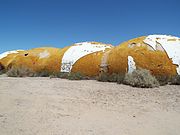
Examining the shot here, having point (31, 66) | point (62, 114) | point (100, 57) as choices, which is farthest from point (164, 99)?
point (31, 66)

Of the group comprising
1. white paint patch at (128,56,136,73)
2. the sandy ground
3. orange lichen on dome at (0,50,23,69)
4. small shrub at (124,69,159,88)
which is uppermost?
orange lichen on dome at (0,50,23,69)

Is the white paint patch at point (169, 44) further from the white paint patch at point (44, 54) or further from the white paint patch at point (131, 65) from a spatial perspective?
the white paint patch at point (44, 54)

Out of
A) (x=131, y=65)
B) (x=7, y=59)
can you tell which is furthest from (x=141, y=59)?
(x=7, y=59)

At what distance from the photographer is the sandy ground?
511 cm

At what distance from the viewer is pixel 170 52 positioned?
39.8 feet

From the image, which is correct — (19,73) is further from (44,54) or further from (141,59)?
(141,59)

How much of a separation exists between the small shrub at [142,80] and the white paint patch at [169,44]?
1757 mm

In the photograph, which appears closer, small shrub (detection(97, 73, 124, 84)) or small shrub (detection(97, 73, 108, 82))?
small shrub (detection(97, 73, 124, 84))

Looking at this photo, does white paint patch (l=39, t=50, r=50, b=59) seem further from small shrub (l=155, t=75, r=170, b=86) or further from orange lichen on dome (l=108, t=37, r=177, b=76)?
small shrub (l=155, t=75, r=170, b=86)

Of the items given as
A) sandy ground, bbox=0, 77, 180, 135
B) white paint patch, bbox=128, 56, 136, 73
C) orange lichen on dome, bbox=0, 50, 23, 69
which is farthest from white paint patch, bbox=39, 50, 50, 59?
sandy ground, bbox=0, 77, 180, 135

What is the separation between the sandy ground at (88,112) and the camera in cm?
511

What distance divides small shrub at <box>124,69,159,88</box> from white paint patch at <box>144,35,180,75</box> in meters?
1.76

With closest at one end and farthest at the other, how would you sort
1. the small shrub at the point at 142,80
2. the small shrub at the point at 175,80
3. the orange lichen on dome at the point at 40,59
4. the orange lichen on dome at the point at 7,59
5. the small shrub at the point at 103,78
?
the small shrub at the point at 142,80 < the small shrub at the point at 175,80 < the small shrub at the point at 103,78 < the orange lichen on dome at the point at 40,59 < the orange lichen on dome at the point at 7,59

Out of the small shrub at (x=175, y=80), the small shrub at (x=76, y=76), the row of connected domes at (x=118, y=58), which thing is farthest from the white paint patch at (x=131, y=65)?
the small shrub at (x=76, y=76)
